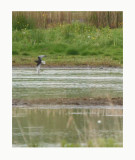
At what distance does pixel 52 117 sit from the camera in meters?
9.46

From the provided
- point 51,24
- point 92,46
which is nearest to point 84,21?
point 51,24

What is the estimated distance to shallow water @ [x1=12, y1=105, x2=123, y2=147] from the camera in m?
8.08

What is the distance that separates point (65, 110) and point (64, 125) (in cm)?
121

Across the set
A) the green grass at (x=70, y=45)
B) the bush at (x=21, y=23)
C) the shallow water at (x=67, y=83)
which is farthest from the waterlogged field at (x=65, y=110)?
the bush at (x=21, y=23)

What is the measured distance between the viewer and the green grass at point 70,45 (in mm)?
13367

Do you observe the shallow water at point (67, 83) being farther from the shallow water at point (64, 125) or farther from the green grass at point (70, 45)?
the shallow water at point (64, 125)

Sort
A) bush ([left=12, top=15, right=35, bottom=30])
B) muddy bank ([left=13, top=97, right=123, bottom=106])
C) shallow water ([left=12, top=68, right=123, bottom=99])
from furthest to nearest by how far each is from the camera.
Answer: bush ([left=12, top=15, right=35, bottom=30]) < shallow water ([left=12, top=68, right=123, bottom=99]) < muddy bank ([left=13, top=97, right=123, bottom=106])

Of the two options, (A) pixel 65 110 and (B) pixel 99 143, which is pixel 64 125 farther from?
(B) pixel 99 143

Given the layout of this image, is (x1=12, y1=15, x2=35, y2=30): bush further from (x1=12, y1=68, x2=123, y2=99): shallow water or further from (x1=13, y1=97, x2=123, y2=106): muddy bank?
(x1=13, y1=97, x2=123, y2=106): muddy bank

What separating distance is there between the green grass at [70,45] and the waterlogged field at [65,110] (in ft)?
1.09

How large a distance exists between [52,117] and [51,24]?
4.13 m

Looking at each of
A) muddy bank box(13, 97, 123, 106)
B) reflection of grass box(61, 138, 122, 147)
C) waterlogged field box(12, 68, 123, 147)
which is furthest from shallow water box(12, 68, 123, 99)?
reflection of grass box(61, 138, 122, 147)

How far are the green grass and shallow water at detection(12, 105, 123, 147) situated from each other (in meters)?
3.39

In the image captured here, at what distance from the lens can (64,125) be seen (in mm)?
8883
